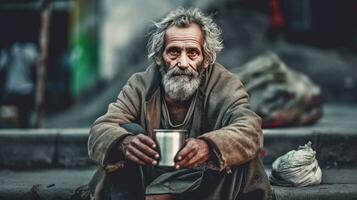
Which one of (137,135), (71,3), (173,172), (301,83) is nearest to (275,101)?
(301,83)

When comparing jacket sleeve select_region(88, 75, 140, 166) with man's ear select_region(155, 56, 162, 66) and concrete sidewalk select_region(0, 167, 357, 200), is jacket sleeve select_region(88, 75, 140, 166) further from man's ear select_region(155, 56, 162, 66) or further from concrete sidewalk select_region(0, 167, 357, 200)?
concrete sidewalk select_region(0, 167, 357, 200)

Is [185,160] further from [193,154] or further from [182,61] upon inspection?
[182,61]

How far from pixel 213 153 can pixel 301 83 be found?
12.6ft

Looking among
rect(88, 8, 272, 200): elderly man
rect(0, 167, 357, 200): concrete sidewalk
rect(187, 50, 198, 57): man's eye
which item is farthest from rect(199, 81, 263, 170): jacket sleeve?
rect(0, 167, 357, 200): concrete sidewalk

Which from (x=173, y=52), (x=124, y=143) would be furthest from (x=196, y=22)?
(x=124, y=143)

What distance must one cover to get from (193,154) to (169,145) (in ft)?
0.46

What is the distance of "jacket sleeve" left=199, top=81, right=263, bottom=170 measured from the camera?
316cm

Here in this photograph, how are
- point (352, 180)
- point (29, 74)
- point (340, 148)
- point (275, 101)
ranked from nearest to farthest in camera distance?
point (352, 180) → point (340, 148) → point (275, 101) → point (29, 74)

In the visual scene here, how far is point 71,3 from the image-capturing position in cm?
1221

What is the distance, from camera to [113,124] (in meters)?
3.49

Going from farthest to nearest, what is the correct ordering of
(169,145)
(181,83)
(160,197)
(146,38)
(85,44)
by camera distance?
(85,44) → (146,38) → (181,83) → (160,197) → (169,145)

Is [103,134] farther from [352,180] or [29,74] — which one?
[29,74]

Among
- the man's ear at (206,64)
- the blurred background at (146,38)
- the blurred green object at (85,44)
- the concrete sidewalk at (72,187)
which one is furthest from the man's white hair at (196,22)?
the blurred green object at (85,44)

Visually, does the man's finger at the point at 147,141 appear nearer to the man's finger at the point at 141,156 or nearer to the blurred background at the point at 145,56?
the man's finger at the point at 141,156
